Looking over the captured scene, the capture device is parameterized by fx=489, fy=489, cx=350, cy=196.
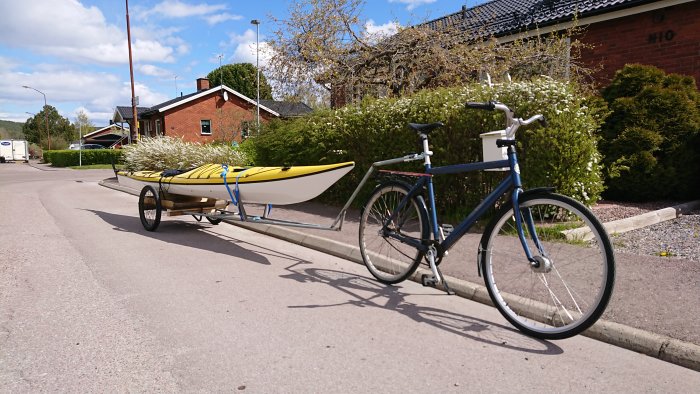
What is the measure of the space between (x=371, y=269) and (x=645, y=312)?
2.33 m

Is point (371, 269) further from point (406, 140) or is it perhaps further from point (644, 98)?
point (644, 98)

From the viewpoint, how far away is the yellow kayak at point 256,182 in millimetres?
5191

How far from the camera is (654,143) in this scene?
7930mm

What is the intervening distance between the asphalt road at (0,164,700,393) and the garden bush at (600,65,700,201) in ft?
17.9

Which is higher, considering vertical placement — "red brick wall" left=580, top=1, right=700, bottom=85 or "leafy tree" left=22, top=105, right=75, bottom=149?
"leafy tree" left=22, top=105, right=75, bottom=149

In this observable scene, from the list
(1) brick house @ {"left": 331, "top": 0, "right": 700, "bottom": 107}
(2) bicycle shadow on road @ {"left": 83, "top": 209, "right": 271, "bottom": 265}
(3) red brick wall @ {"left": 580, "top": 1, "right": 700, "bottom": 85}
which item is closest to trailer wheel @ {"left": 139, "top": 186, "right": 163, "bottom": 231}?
(2) bicycle shadow on road @ {"left": 83, "top": 209, "right": 271, "bottom": 265}

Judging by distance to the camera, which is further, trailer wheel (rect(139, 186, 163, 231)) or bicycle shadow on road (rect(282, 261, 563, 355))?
trailer wheel (rect(139, 186, 163, 231))

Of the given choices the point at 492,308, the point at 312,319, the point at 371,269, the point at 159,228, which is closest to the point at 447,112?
the point at 371,269

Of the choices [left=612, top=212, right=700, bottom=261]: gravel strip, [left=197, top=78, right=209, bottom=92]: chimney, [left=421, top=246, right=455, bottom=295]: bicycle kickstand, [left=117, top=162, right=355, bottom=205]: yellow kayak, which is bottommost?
[left=612, top=212, right=700, bottom=261]: gravel strip

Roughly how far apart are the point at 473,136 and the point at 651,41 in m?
7.99

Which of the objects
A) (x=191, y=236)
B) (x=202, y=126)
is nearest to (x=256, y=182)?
(x=191, y=236)

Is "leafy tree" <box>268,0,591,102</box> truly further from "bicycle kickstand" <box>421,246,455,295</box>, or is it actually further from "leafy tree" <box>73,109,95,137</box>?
"leafy tree" <box>73,109,95,137</box>

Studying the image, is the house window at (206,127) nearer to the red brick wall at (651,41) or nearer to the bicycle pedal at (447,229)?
the red brick wall at (651,41)

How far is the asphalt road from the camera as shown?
2.74 meters
